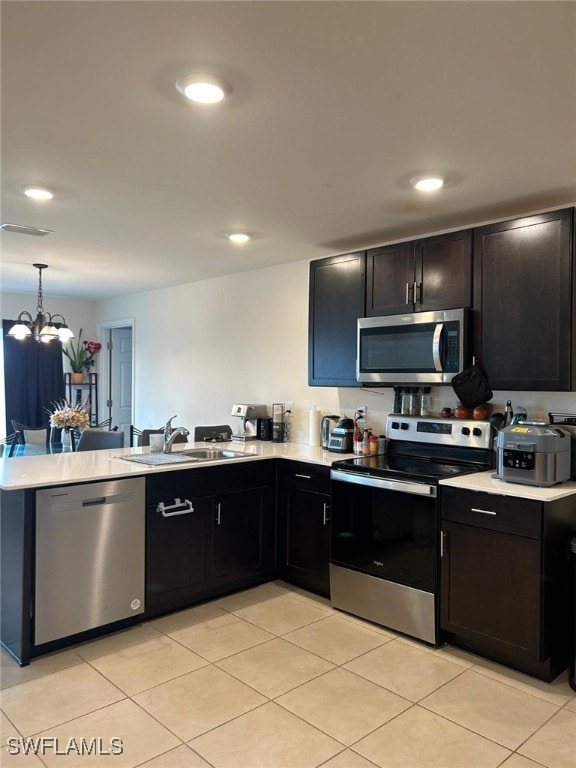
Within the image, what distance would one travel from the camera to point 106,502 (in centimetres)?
285

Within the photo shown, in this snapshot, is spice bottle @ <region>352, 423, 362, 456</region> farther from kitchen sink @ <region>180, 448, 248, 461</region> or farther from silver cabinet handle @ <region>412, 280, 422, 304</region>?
silver cabinet handle @ <region>412, 280, 422, 304</region>

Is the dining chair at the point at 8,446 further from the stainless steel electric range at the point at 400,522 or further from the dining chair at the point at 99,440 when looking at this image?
the stainless steel electric range at the point at 400,522

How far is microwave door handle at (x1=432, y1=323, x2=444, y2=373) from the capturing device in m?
3.13

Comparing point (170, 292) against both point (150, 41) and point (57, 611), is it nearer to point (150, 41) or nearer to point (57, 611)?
point (57, 611)

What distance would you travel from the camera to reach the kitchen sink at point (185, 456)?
130 inches

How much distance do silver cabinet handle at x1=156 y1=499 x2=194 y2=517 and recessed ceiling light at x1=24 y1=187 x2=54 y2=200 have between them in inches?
69.6

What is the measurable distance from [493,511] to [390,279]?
156cm

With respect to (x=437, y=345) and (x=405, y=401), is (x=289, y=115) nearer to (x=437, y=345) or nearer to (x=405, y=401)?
(x=437, y=345)

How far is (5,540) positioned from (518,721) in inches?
95.5

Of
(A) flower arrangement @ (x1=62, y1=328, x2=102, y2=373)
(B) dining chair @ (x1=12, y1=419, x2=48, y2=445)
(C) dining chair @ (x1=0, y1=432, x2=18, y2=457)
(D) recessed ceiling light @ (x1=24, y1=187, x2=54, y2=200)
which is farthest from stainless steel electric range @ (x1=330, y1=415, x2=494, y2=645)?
(A) flower arrangement @ (x1=62, y1=328, x2=102, y2=373)

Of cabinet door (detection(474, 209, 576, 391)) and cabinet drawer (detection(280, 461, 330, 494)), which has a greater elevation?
cabinet door (detection(474, 209, 576, 391))

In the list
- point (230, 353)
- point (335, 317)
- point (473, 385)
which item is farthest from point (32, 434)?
point (473, 385)

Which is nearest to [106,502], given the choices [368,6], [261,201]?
[261,201]

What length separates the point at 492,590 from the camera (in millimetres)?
2623
